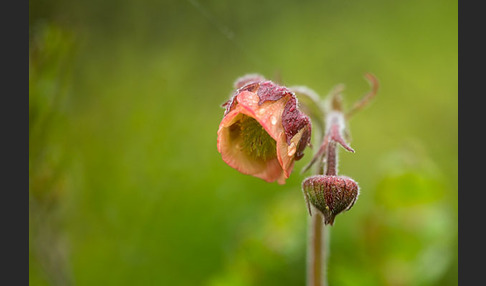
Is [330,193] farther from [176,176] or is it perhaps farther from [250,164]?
[176,176]

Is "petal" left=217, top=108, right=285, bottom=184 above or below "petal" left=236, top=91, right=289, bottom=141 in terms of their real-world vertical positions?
below

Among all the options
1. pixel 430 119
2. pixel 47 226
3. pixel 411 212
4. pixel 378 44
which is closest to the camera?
pixel 47 226

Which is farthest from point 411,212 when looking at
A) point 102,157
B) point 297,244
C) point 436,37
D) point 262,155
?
point 436,37

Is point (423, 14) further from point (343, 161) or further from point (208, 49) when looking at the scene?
point (208, 49)

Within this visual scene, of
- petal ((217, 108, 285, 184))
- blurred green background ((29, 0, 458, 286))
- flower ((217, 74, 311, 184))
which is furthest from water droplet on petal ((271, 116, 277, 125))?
blurred green background ((29, 0, 458, 286))

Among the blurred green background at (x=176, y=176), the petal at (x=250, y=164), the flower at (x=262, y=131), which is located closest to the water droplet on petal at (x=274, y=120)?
the flower at (x=262, y=131)

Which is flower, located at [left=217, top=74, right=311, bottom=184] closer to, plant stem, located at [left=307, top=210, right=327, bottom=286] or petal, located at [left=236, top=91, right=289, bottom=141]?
petal, located at [left=236, top=91, right=289, bottom=141]

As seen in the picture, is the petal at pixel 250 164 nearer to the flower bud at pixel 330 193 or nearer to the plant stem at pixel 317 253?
the flower bud at pixel 330 193
